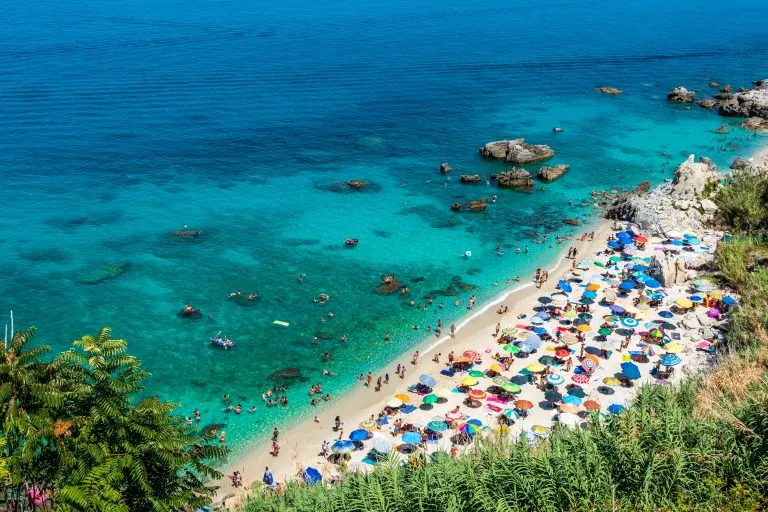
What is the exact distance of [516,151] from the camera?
279ft

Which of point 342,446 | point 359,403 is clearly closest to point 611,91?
point 359,403

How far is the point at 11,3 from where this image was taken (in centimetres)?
19912

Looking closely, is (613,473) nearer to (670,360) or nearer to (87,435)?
(87,435)

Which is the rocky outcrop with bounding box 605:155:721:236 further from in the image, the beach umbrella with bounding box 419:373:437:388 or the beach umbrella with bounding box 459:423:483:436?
the beach umbrella with bounding box 459:423:483:436

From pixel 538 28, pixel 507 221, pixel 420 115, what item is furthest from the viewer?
Result: pixel 538 28

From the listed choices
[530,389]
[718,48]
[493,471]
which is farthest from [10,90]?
[718,48]

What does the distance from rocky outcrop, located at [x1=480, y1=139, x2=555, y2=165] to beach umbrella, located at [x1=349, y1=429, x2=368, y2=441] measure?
55.7m

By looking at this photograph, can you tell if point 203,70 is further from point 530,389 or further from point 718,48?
point 718,48

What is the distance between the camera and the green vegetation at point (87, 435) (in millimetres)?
19844

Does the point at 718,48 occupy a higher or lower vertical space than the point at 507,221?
higher

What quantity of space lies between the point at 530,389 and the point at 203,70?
111285 mm

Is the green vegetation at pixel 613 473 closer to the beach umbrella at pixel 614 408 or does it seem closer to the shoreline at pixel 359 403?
the shoreline at pixel 359 403

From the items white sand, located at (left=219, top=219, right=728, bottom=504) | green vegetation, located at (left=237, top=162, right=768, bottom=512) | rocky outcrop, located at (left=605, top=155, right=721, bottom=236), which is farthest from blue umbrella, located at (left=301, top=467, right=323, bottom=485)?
rocky outcrop, located at (left=605, top=155, right=721, bottom=236)

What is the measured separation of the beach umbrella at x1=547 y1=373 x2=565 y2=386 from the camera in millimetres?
41656
